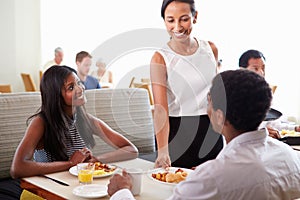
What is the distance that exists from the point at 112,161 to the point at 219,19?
565 centimetres

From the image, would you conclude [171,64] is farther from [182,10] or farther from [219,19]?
[219,19]

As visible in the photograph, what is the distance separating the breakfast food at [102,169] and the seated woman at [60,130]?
129 mm

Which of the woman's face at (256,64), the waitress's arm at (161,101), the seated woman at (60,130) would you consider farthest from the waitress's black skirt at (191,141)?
the woman's face at (256,64)

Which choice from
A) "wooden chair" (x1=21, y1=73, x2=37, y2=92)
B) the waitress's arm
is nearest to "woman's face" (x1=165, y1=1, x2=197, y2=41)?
the waitress's arm

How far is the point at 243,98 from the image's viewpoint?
130 cm

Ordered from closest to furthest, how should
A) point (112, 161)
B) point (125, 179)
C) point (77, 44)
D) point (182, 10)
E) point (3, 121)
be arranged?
point (125, 179), point (182, 10), point (112, 161), point (3, 121), point (77, 44)

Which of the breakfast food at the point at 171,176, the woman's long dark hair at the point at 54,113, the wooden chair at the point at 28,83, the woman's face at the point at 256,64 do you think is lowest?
the wooden chair at the point at 28,83

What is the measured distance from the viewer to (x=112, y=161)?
227 cm

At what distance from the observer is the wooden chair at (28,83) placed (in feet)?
24.6

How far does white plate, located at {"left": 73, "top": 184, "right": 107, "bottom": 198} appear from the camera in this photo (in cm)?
168

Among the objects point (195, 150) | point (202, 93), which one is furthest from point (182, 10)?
point (195, 150)

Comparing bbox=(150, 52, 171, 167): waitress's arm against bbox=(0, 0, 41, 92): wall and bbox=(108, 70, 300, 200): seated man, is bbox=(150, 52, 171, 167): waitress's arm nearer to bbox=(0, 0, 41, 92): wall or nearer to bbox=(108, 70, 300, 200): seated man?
bbox=(108, 70, 300, 200): seated man

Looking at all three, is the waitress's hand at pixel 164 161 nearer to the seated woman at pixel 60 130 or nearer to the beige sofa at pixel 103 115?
the seated woman at pixel 60 130

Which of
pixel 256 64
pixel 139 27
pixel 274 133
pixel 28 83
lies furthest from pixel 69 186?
pixel 139 27
